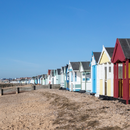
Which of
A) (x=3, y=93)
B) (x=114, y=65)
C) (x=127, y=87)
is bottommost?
(x=3, y=93)

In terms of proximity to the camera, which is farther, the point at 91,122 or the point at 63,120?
the point at 63,120

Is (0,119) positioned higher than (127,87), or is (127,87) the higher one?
(127,87)

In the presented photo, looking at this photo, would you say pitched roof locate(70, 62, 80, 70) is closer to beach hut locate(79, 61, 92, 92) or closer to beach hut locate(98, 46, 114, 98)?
beach hut locate(79, 61, 92, 92)

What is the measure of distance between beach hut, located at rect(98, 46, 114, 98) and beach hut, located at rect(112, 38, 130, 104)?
792 millimetres

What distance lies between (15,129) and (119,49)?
7.37 m

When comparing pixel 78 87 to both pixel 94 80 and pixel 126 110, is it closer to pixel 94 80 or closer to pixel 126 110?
pixel 94 80

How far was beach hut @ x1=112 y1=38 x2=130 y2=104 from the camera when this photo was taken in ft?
35.4

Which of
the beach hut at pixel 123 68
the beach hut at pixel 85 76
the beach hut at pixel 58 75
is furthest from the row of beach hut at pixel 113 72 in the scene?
the beach hut at pixel 58 75

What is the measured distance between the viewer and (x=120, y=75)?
531 inches

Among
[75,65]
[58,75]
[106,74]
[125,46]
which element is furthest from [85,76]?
[58,75]

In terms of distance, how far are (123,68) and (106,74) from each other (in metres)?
3.47

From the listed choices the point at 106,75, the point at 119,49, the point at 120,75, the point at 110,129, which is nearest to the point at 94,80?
the point at 106,75

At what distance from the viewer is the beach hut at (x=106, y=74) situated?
1336 cm

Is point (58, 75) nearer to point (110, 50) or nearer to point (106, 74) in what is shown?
point (106, 74)
